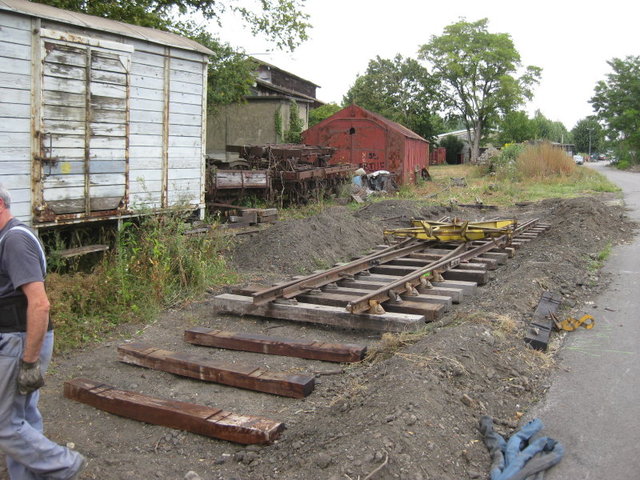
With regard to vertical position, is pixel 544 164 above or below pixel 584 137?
below

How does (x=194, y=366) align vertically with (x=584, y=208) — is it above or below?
below

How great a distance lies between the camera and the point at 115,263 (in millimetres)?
7953

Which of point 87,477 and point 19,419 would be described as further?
point 87,477

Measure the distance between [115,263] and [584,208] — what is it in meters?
11.7

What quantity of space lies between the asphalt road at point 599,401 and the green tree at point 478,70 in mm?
54223

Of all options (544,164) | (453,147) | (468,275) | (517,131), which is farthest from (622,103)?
(468,275)

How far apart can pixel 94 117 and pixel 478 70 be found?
182ft

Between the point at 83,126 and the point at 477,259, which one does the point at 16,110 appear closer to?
the point at 83,126

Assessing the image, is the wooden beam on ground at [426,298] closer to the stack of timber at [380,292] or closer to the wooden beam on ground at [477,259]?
the stack of timber at [380,292]

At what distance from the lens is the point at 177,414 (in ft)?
14.7

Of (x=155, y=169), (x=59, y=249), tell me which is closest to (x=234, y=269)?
(x=155, y=169)

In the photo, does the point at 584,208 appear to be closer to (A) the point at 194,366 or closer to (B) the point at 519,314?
(B) the point at 519,314

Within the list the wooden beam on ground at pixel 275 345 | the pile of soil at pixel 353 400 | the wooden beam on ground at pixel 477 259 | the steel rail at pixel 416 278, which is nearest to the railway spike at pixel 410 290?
the steel rail at pixel 416 278

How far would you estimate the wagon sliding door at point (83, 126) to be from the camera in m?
7.38
